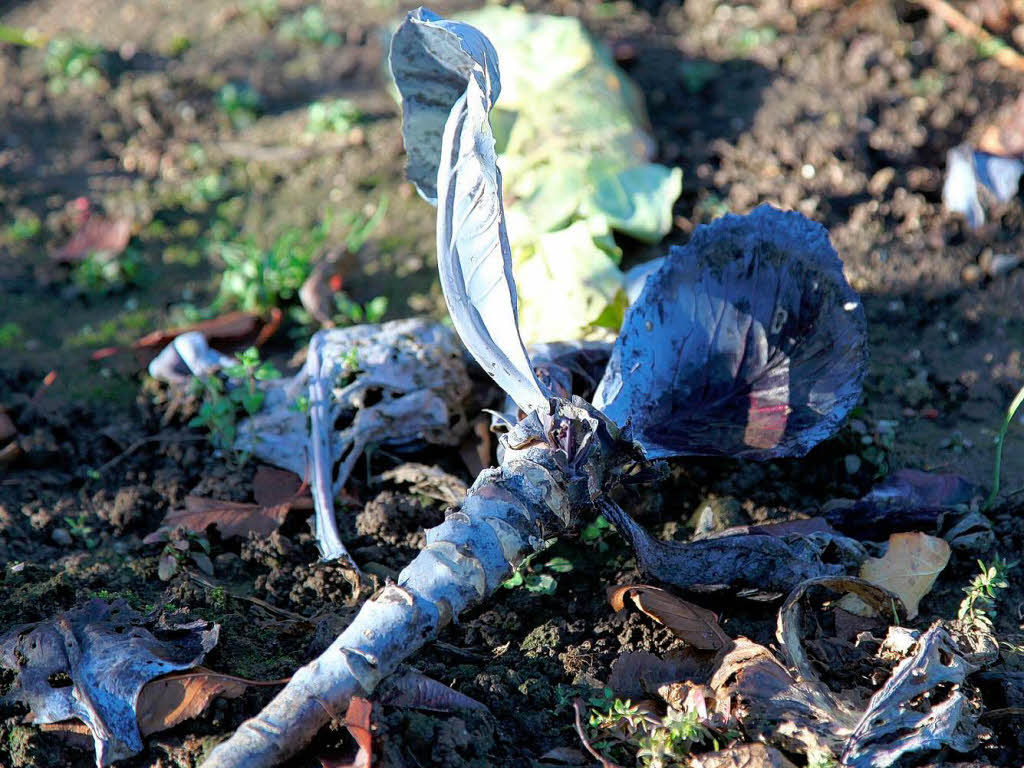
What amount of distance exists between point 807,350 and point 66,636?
1.84 meters

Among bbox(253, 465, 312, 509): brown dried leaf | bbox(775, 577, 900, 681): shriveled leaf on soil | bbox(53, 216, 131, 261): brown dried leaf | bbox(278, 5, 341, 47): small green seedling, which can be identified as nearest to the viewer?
bbox(775, 577, 900, 681): shriveled leaf on soil

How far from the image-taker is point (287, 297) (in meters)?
3.45

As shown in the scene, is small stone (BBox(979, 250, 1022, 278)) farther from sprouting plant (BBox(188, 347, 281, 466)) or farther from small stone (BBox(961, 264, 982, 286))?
sprouting plant (BBox(188, 347, 281, 466))

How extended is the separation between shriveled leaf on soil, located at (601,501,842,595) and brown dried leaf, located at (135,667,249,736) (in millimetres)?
907

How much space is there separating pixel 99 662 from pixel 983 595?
186 centimetres

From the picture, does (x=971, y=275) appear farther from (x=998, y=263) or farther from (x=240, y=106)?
(x=240, y=106)

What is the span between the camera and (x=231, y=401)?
2.89 m

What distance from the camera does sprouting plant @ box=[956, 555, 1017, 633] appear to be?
2.17 m

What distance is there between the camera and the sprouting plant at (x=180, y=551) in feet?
8.01

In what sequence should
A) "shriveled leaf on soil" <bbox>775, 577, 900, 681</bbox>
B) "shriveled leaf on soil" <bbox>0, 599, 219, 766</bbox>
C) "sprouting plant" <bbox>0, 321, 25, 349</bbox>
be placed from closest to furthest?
"shriveled leaf on soil" <bbox>0, 599, 219, 766</bbox>, "shriveled leaf on soil" <bbox>775, 577, 900, 681</bbox>, "sprouting plant" <bbox>0, 321, 25, 349</bbox>

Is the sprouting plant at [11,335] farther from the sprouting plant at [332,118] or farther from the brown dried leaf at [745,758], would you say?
the brown dried leaf at [745,758]

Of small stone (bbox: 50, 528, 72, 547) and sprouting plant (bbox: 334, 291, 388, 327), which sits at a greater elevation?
sprouting plant (bbox: 334, 291, 388, 327)

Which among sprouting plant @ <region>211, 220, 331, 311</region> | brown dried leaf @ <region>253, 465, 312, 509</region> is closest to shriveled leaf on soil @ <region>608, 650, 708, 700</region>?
brown dried leaf @ <region>253, 465, 312, 509</region>

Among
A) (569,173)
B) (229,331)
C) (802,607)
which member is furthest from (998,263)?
(229,331)
